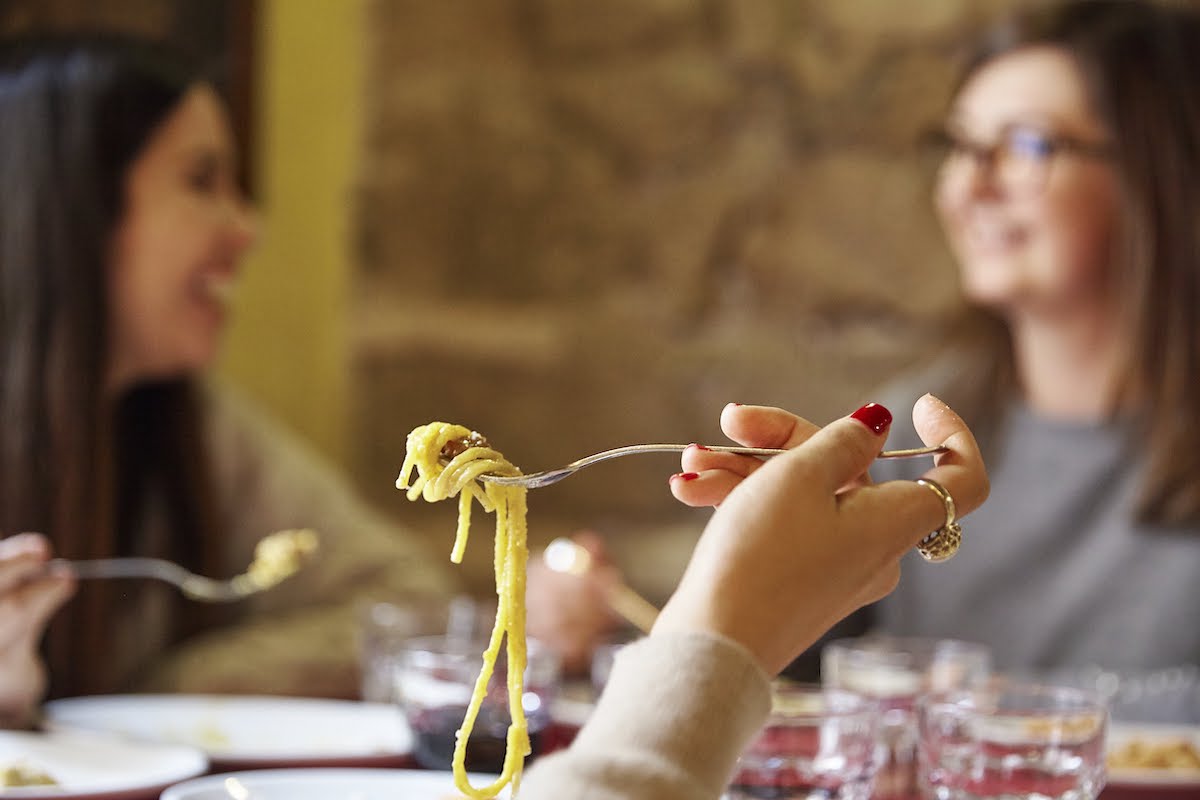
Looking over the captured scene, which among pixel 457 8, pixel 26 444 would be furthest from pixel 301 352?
pixel 26 444

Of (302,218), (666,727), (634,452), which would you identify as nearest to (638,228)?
(302,218)

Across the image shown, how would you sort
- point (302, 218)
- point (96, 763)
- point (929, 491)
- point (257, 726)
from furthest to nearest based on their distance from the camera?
point (302, 218), point (257, 726), point (96, 763), point (929, 491)

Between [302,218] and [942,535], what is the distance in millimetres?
1967

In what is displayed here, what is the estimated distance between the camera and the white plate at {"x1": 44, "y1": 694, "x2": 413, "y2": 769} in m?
1.08

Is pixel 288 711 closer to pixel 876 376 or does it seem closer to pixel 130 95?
pixel 130 95

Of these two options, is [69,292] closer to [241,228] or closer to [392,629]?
[241,228]

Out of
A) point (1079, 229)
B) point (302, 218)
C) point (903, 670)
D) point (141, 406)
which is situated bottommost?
point (903, 670)

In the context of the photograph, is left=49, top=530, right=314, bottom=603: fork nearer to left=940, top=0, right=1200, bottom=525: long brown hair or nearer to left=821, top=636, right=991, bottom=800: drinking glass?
left=821, top=636, right=991, bottom=800: drinking glass

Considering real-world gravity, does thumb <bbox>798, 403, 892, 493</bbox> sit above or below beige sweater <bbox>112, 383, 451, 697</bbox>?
below

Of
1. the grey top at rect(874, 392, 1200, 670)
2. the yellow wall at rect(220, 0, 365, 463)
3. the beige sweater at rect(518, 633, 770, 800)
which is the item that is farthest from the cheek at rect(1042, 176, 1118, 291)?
the beige sweater at rect(518, 633, 770, 800)

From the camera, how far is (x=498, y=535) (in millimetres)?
805

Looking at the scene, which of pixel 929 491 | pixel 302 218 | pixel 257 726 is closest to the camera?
pixel 929 491

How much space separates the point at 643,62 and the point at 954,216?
75 centimetres

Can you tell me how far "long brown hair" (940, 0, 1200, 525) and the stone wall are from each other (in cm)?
56
